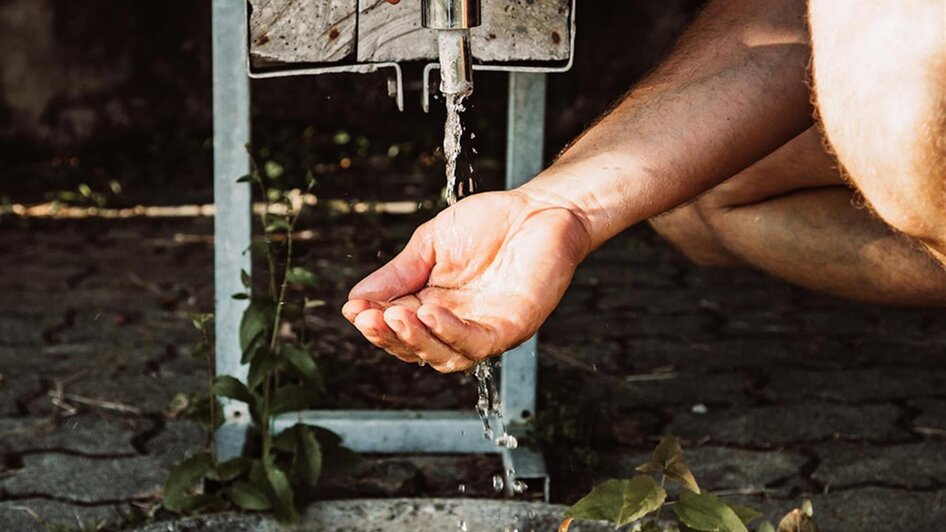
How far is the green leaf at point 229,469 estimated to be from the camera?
90.2 inches

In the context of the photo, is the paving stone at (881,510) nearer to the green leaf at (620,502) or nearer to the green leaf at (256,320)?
the green leaf at (620,502)

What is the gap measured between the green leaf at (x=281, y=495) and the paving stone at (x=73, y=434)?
0.61m

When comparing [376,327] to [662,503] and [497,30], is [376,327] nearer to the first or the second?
[662,503]

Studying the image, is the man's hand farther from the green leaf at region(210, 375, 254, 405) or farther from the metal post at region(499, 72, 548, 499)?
the metal post at region(499, 72, 548, 499)

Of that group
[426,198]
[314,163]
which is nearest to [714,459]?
[426,198]

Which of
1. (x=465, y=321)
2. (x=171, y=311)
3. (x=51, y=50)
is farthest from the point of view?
(x=51, y=50)

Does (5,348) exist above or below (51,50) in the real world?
below

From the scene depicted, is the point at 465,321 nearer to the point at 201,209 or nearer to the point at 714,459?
the point at 714,459

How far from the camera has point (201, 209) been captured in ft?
16.2

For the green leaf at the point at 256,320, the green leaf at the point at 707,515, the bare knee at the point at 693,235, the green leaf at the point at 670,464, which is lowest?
the green leaf at the point at 707,515

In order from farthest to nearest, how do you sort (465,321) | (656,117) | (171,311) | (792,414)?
(171,311) < (792,414) < (656,117) < (465,321)

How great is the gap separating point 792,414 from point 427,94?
3.63 feet

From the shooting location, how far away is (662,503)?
1766 millimetres

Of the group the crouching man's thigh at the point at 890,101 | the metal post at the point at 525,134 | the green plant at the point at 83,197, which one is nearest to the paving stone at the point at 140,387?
the metal post at the point at 525,134
